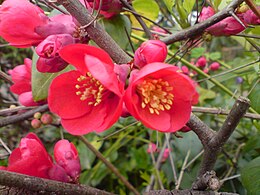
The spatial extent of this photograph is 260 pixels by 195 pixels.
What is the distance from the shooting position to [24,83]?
3.05 ft

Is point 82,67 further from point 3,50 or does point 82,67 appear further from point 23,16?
point 3,50

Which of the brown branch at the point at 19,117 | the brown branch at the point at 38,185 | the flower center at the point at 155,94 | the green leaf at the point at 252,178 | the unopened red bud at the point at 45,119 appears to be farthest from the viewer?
the unopened red bud at the point at 45,119

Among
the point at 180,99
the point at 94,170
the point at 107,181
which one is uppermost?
the point at 180,99

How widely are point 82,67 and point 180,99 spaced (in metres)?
0.14

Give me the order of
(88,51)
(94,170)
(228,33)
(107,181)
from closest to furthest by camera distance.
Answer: (88,51), (228,33), (94,170), (107,181)

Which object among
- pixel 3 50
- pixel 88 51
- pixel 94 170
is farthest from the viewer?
pixel 3 50

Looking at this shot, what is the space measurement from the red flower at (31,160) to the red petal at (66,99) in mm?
56

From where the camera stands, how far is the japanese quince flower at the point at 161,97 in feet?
1.77

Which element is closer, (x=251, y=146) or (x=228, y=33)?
(x=228, y=33)

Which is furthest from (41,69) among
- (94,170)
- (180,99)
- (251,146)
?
(94,170)

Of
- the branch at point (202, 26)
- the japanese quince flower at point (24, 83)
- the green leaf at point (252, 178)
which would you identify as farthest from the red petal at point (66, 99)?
the green leaf at point (252, 178)

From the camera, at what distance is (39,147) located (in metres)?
0.60

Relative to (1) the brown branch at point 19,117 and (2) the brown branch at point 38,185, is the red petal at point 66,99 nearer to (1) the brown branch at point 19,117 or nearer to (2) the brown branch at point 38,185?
(2) the brown branch at point 38,185

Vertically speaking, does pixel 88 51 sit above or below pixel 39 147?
above
